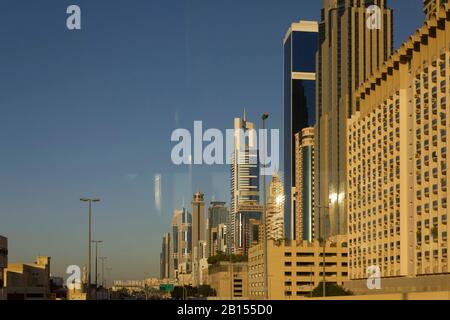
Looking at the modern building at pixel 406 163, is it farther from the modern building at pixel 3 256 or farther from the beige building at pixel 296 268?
the modern building at pixel 3 256

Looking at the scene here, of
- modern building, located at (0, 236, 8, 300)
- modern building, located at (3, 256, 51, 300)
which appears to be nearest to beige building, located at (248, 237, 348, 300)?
modern building, located at (3, 256, 51, 300)

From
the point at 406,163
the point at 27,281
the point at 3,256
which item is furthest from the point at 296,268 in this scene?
the point at 27,281

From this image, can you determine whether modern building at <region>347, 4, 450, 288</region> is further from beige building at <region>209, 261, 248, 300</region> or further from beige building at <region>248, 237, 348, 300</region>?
beige building at <region>209, 261, 248, 300</region>

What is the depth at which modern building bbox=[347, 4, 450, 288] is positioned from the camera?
10181cm

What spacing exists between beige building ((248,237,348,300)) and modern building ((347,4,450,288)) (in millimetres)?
11663

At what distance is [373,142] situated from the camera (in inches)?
5271

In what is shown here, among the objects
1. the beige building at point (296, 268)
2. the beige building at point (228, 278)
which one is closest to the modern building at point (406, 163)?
the beige building at point (296, 268)

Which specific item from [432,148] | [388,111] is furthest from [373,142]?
[432,148]

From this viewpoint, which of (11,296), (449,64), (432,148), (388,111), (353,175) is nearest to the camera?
(11,296)

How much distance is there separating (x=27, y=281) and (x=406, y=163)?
198 ft

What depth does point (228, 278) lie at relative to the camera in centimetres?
17025

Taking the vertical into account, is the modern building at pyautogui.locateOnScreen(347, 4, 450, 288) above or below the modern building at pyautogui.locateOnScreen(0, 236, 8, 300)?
above
